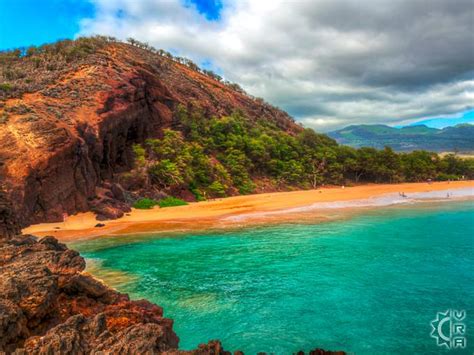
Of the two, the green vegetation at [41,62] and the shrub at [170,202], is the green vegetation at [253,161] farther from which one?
the green vegetation at [41,62]

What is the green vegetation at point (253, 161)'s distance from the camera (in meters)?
41.8

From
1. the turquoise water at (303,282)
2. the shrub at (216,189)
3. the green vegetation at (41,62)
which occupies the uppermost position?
the green vegetation at (41,62)

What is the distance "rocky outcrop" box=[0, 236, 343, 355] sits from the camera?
519cm

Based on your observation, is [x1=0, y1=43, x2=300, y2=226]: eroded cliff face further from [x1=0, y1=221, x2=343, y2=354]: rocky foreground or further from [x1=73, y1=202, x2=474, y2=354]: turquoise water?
[x1=0, y1=221, x2=343, y2=354]: rocky foreground

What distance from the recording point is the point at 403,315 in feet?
33.0

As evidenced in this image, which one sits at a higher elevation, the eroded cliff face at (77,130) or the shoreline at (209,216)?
the eroded cliff face at (77,130)

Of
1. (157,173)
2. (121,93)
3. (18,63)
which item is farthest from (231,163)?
(18,63)

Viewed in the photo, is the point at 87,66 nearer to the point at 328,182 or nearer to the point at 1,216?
the point at 1,216

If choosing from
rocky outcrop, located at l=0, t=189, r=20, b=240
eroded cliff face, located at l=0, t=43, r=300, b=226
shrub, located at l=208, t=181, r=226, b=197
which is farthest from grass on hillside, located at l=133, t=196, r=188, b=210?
Result: rocky outcrop, located at l=0, t=189, r=20, b=240

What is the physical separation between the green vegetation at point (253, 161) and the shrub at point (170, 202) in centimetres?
223

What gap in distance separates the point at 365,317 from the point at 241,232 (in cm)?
1384

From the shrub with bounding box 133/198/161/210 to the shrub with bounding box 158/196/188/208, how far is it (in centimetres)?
68

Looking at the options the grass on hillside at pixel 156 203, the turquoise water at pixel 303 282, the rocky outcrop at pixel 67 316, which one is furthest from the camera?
the grass on hillside at pixel 156 203

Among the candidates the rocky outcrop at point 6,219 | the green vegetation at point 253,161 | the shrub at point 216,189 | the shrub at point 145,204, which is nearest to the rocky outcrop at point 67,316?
the rocky outcrop at point 6,219
